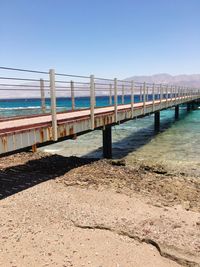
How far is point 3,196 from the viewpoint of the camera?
7.34 meters

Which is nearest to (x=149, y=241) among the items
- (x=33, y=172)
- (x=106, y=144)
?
(x=33, y=172)

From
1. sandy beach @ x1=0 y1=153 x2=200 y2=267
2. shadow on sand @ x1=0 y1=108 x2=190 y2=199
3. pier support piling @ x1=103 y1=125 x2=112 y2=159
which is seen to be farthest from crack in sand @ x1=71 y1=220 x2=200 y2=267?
pier support piling @ x1=103 y1=125 x2=112 y2=159

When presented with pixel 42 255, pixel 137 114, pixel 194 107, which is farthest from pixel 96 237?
pixel 194 107

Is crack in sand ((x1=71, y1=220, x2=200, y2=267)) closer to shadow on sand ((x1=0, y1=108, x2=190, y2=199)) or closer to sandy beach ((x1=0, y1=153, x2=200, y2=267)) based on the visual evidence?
sandy beach ((x1=0, y1=153, x2=200, y2=267))

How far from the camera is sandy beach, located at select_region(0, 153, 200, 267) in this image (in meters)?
4.96

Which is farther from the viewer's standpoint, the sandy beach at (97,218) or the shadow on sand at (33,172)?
the shadow on sand at (33,172)

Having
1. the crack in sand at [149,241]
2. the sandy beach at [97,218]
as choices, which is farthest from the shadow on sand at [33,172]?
the crack in sand at [149,241]

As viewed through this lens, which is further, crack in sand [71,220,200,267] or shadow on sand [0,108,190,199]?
shadow on sand [0,108,190,199]

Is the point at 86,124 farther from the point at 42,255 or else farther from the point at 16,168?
the point at 42,255

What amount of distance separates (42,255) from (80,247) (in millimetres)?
672

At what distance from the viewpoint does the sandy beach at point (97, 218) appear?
4.96m

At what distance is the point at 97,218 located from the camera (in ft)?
20.7

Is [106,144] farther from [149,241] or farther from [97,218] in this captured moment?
[149,241]

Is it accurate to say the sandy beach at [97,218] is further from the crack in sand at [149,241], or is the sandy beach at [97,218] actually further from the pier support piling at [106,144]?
the pier support piling at [106,144]
